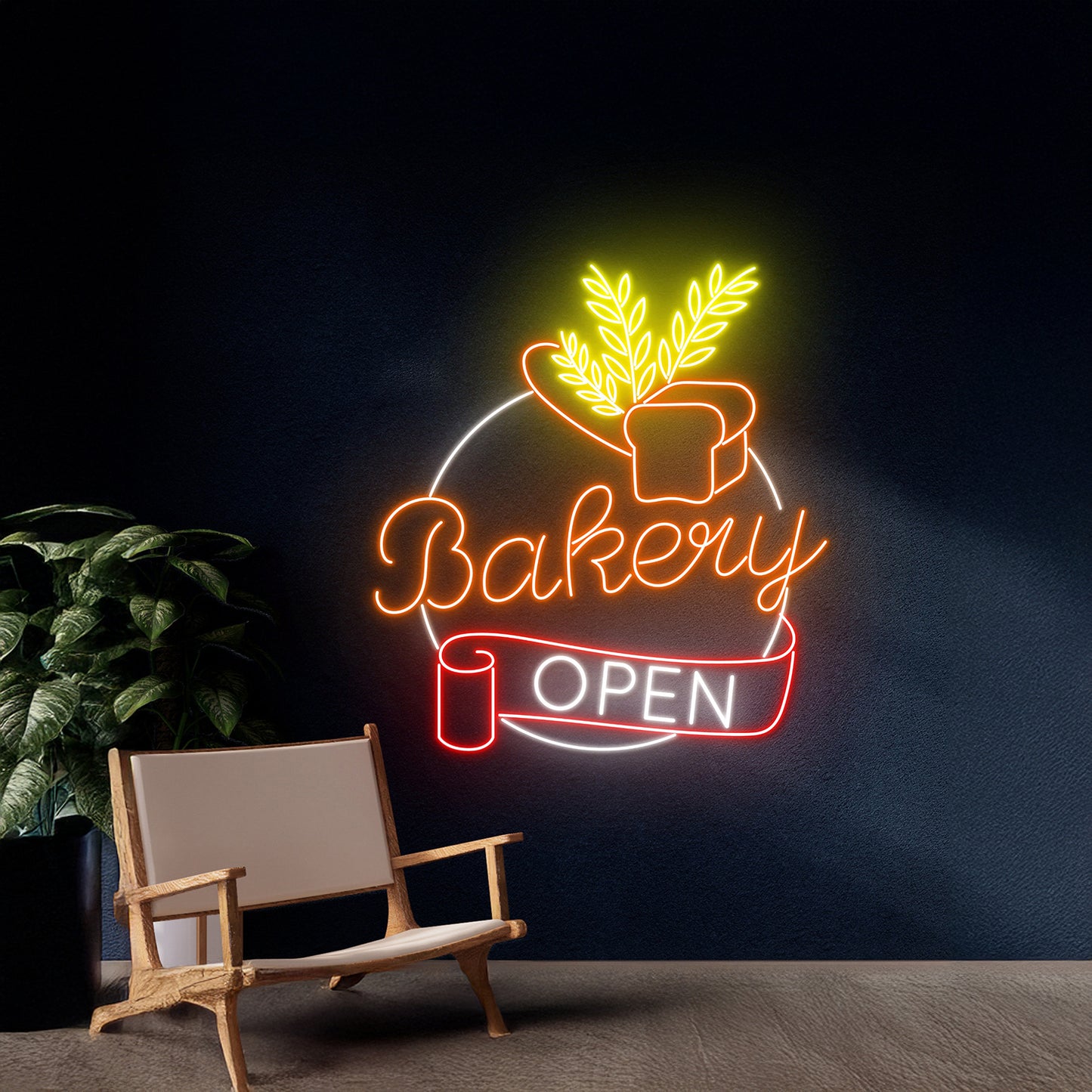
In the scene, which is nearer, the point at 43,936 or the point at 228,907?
the point at 228,907

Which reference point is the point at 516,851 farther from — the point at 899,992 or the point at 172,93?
the point at 172,93

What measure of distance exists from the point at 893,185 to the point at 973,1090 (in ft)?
10.2

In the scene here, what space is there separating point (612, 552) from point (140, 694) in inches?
68.0

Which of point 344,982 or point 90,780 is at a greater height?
point 90,780

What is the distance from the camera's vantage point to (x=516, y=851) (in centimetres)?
356

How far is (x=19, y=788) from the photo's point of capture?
8.98 feet

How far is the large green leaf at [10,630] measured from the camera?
9.45ft

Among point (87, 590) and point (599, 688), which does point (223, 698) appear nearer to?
point (87, 590)

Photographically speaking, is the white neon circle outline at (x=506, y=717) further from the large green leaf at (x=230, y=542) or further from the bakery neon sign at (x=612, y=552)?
the large green leaf at (x=230, y=542)

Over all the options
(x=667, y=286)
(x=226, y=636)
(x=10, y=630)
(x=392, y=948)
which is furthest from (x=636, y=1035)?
(x=667, y=286)

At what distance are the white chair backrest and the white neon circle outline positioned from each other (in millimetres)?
605

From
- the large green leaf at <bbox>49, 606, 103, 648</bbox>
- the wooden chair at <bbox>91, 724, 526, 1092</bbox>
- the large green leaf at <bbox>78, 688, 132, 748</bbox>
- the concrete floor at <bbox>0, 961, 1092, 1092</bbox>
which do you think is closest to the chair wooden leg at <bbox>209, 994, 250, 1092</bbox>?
the wooden chair at <bbox>91, 724, 526, 1092</bbox>

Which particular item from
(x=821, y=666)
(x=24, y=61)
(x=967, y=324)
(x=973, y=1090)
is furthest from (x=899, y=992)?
(x=24, y=61)

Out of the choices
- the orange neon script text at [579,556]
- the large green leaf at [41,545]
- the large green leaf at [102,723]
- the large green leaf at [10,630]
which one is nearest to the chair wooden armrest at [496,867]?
the orange neon script text at [579,556]
